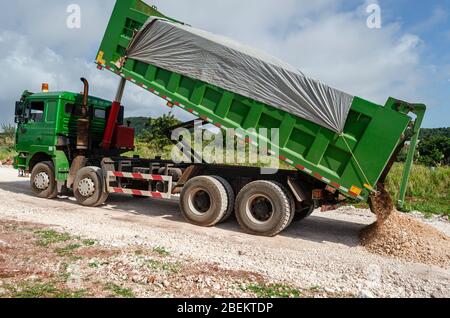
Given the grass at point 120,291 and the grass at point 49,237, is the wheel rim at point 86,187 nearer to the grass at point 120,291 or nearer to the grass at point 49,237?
the grass at point 49,237

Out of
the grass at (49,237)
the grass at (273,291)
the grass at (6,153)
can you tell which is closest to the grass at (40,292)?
the grass at (49,237)

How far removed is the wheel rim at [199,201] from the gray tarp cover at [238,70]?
216cm

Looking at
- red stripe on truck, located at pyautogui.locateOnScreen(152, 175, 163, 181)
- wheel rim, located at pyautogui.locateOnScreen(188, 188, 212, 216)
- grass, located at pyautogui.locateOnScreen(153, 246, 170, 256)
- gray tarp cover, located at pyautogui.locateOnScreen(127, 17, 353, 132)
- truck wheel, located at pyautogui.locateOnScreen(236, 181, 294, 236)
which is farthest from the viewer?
red stripe on truck, located at pyautogui.locateOnScreen(152, 175, 163, 181)

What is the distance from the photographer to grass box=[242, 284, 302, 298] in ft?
12.6

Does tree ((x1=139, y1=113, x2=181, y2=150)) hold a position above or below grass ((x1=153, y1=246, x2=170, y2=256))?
above

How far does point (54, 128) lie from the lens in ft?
29.6

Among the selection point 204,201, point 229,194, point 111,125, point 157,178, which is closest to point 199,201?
point 204,201

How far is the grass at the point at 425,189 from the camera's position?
10191 mm

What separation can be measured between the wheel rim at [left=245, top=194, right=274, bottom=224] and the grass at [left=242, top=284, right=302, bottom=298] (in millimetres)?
2686

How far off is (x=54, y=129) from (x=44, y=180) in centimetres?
141

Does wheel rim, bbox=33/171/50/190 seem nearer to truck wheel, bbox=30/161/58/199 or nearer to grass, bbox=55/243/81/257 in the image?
truck wheel, bbox=30/161/58/199

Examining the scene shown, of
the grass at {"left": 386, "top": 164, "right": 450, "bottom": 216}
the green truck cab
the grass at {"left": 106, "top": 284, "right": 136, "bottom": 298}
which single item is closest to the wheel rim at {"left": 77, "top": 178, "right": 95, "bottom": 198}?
the green truck cab

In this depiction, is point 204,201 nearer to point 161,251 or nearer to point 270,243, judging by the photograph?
point 270,243

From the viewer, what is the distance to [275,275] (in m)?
4.49
